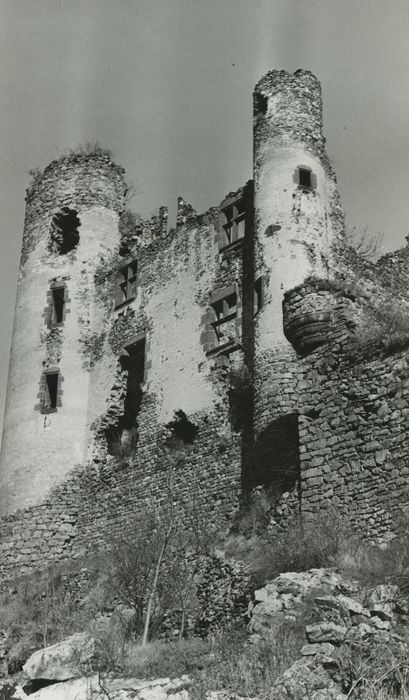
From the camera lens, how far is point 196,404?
21906 mm

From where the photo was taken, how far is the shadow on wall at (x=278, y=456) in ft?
56.3

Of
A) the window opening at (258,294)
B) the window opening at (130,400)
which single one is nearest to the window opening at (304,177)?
the window opening at (258,294)

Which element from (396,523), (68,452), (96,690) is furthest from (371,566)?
(68,452)

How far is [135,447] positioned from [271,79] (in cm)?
963

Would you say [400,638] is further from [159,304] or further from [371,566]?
[159,304]

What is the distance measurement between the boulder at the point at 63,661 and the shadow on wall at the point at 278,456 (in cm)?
686

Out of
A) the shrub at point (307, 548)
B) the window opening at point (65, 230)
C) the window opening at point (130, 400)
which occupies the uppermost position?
the window opening at point (65, 230)

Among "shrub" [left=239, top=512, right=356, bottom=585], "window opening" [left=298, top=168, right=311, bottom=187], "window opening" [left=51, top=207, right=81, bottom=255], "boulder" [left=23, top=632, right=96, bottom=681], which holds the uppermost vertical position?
"window opening" [left=51, top=207, right=81, bottom=255]

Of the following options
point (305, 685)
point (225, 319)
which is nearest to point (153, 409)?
point (225, 319)

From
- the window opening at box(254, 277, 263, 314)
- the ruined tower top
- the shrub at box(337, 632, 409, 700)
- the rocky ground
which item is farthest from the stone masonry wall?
the shrub at box(337, 632, 409, 700)

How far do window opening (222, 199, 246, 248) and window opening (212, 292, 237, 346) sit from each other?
147cm

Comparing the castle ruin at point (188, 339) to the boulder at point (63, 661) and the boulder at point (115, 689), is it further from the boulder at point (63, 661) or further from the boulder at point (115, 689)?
the boulder at point (115, 689)

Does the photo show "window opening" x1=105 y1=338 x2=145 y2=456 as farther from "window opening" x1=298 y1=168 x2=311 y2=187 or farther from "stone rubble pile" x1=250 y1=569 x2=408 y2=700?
"stone rubble pile" x1=250 y1=569 x2=408 y2=700

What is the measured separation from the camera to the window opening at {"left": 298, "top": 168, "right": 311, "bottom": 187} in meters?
21.3
